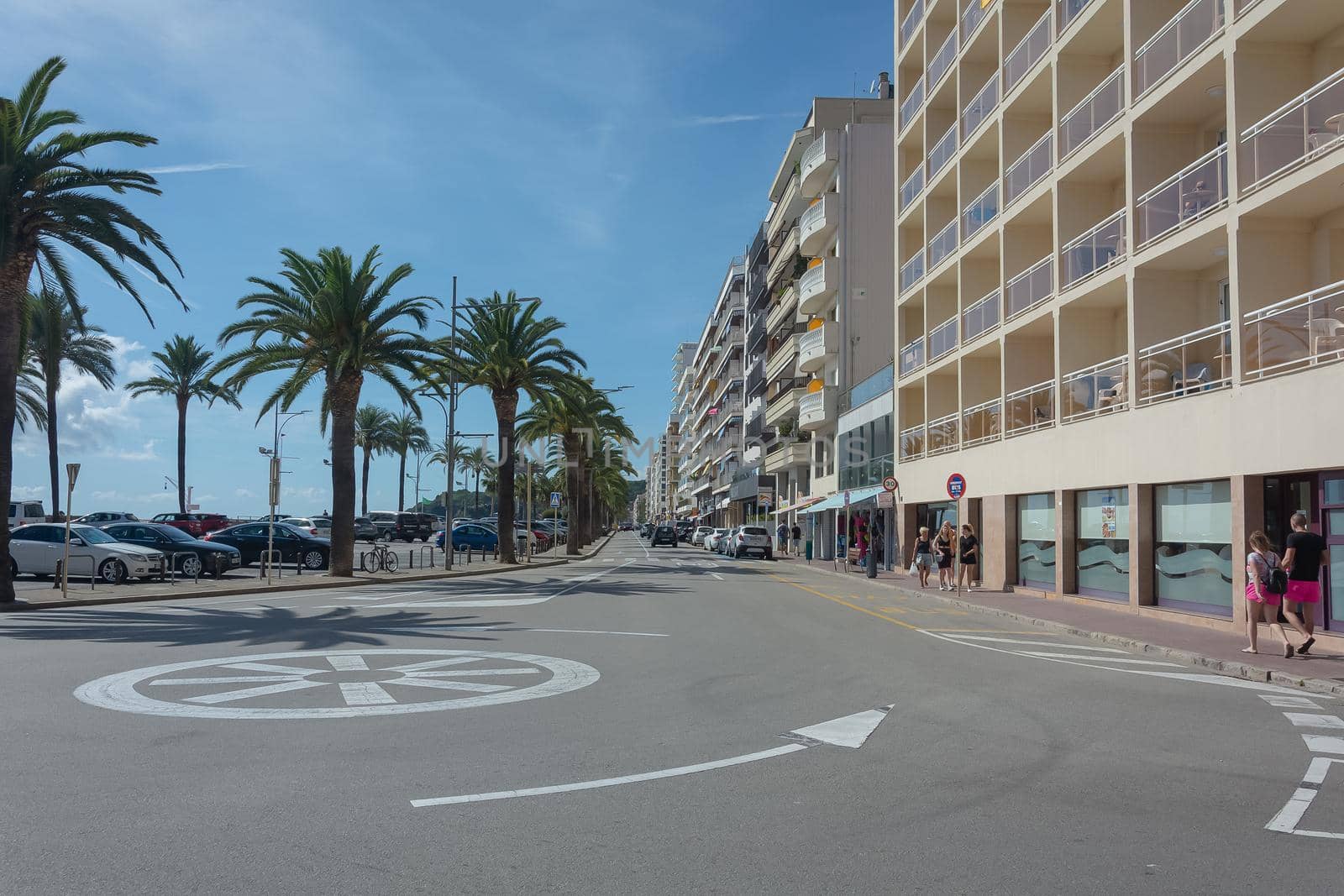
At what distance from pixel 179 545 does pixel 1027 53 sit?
26.1 m

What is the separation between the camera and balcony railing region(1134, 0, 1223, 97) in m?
19.4

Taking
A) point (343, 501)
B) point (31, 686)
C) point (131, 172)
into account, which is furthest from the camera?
point (343, 501)

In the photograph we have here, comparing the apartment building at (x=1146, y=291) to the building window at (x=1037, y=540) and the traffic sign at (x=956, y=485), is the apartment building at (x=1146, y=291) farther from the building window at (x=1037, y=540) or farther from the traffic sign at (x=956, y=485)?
the traffic sign at (x=956, y=485)

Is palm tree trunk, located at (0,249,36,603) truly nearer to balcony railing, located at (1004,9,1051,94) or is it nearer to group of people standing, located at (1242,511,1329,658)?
group of people standing, located at (1242,511,1329,658)

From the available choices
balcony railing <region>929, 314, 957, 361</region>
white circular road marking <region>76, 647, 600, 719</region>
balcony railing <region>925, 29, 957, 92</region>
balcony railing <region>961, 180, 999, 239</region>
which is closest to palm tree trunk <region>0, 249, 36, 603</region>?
white circular road marking <region>76, 647, 600, 719</region>

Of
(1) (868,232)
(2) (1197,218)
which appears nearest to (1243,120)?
(2) (1197,218)

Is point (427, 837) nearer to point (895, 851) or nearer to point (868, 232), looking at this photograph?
point (895, 851)

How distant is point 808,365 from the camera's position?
55.1 m

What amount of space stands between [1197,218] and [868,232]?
31.4 m

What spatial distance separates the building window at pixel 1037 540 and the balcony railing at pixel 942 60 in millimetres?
15329

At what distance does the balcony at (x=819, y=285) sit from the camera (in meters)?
50.4

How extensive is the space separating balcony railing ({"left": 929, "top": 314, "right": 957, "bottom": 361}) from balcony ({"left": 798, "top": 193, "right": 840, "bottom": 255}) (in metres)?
15.9

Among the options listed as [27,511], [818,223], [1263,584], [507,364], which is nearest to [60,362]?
[27,511]

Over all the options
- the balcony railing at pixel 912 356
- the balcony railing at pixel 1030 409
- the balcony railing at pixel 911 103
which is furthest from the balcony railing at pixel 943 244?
the balcony railing at pixel 1030 409
